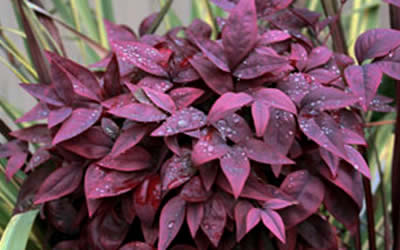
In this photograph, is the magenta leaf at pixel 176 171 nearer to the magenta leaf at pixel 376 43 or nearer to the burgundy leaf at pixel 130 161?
the burgundy leaf at pixel 130 161

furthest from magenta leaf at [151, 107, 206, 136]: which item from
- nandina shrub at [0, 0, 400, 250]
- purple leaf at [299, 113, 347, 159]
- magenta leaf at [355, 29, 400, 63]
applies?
magenta leaf at [355, 29, 400, 63]

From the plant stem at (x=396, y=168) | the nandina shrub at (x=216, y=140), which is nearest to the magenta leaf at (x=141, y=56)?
the nandina shrub at (x=216, y=140)

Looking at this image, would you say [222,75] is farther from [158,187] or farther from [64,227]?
[64,227]

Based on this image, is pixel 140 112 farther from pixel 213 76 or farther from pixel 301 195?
pixel 301 195

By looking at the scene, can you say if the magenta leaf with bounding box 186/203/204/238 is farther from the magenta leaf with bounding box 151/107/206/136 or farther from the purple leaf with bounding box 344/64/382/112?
the purple leaf with bounding box 344/64/382/112

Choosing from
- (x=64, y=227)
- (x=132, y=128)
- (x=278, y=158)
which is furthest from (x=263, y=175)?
(x=64, y=227)
